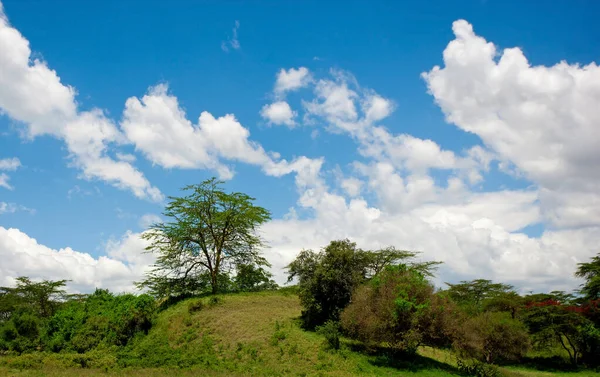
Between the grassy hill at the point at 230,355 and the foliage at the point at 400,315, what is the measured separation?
5.22ft

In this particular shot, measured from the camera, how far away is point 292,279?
126 feet

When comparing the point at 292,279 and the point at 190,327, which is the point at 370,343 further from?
the point at 190,327

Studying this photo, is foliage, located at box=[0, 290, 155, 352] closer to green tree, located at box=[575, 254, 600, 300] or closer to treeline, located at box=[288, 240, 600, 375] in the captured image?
treeline, located at box=[288, 240, 600, 375]

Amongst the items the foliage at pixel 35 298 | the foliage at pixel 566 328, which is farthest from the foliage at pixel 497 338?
the foliage at pixel 35 298

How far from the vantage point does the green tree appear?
162 feet

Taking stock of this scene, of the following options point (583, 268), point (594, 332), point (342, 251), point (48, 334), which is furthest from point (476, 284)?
point (48, 334)

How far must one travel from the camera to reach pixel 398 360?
3033 cm

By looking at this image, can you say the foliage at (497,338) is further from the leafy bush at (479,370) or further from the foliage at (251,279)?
the foliage at (251,279)

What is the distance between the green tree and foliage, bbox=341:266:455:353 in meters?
28.6

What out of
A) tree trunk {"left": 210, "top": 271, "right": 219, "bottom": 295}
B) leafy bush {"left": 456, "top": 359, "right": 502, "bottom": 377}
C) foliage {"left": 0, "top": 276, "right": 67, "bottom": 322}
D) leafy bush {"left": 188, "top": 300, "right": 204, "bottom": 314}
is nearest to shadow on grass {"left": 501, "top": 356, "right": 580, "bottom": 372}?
leafy bush {"left": 456, "top": 359, "right": 502, "bottom": 377}

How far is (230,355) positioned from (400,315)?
1266 cm

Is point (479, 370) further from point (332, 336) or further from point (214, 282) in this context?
point (214, 282)

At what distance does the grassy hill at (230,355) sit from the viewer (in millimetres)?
28750

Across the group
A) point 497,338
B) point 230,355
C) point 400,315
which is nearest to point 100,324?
point 230,355
